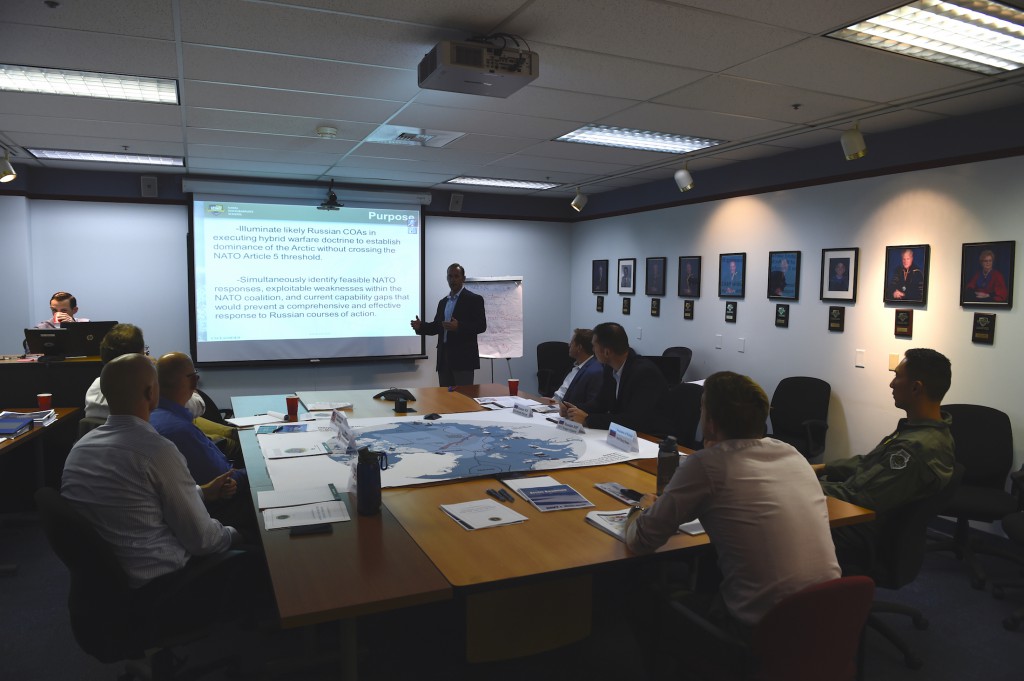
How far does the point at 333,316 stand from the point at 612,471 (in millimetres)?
4932

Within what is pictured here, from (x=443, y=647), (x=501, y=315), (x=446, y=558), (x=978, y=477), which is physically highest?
(x=501, y=315)

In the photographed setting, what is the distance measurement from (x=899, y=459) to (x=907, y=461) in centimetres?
3

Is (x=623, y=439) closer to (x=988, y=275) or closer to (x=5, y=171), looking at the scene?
(x=988, y=275)

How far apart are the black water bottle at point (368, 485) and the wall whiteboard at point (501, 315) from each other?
4989mm

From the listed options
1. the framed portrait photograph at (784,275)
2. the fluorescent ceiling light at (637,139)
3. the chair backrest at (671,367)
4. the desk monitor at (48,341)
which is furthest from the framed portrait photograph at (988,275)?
the desk monitor at (48,341)

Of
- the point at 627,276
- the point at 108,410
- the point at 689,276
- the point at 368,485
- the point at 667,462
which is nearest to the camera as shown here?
the point at 368,485

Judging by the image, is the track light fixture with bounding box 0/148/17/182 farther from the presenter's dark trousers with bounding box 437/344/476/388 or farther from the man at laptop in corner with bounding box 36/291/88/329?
the presenter's dark trousers with bounding box 437/344/476/388

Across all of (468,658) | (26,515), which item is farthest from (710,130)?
(26,515)

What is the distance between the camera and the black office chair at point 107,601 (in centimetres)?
190

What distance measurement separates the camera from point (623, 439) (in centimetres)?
320

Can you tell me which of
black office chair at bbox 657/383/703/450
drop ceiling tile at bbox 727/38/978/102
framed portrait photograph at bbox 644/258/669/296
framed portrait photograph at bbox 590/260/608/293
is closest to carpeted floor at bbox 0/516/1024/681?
black office chair at bbox 657/383/703/450

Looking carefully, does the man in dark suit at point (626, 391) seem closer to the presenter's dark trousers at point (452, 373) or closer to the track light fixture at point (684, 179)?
the track light fixture at point (684, 179)

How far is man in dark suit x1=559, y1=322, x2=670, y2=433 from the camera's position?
362 cm

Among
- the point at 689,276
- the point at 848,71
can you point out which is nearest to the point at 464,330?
the point at 689,276
